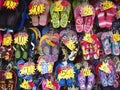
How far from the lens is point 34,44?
2988 millimetres

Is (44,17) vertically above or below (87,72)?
above

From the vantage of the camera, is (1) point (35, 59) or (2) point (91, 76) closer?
(2) point (91, 76)

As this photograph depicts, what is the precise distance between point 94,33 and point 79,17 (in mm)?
195

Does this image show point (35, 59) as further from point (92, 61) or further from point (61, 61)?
point (92, 61)

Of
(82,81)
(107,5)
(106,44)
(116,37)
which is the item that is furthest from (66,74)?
(107,5)

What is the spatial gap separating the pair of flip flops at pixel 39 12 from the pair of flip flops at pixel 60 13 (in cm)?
5

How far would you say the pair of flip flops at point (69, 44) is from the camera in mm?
2885

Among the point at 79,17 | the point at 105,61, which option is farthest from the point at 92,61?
the point at 79,17

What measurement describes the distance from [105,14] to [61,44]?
17.7 inches

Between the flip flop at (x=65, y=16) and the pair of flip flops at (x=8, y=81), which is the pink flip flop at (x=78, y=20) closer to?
the flip flop at (x=65, y=16)

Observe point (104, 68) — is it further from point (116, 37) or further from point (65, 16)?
point (65, 16)

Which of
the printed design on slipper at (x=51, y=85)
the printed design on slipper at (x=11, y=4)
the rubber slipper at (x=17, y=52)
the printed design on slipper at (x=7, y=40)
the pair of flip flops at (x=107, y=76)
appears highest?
the printed design on slipper at (x=11, y=4)

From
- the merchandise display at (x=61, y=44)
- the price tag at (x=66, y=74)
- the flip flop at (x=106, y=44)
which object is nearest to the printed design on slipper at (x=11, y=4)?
the merchandise display at (x=61, y=44)

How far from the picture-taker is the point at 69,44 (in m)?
2.88
